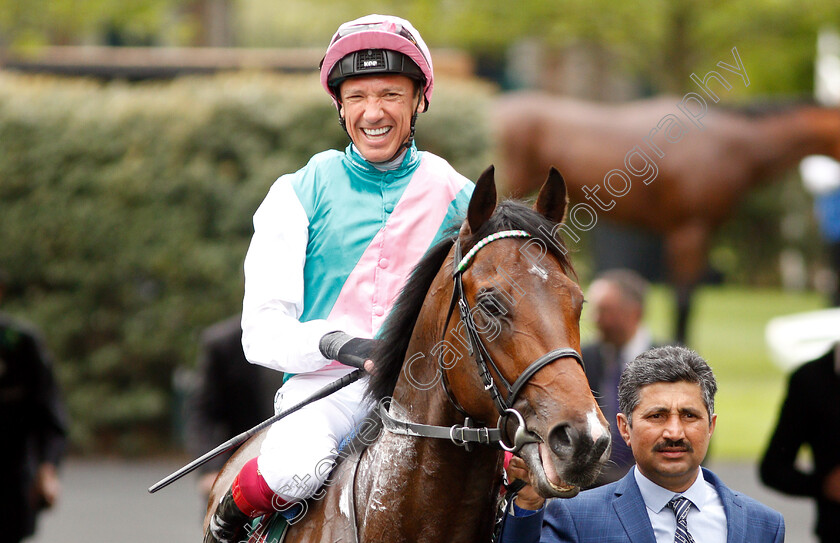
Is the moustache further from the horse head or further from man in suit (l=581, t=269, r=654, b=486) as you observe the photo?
man in suit (l=581, t=269, r=654, b=486)

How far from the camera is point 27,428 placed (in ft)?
19.7

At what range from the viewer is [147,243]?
9430 mm

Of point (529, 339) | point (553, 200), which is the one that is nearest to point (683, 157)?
point (553, 200)

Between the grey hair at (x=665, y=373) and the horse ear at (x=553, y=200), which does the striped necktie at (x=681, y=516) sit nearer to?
the grey hair at (x=665, y=373)

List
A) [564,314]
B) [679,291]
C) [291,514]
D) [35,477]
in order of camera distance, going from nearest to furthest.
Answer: [564,314] → [291,514] → [35,477] → [679,291]

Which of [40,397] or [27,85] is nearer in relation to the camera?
[40,397]

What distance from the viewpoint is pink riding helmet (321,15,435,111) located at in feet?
10.1

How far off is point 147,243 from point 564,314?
745 centimetres

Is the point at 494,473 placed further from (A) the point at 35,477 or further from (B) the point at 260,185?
(B) the point at 260,185

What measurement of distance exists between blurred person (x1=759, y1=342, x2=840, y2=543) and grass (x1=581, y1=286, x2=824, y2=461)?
1.00m

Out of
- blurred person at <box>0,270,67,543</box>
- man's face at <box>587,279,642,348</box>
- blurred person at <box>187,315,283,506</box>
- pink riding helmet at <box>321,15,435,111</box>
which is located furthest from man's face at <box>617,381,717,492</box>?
blurred person at <box>0,270,67,543</box>

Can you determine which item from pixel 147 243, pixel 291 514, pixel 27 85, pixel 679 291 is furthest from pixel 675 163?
pixel 291 514

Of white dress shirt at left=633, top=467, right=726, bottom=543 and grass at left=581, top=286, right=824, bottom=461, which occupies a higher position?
grass at left=581, top=286, right=824, bottom=461

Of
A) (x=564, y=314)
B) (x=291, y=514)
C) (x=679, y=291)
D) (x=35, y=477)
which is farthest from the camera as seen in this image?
(x=679, y=291)
